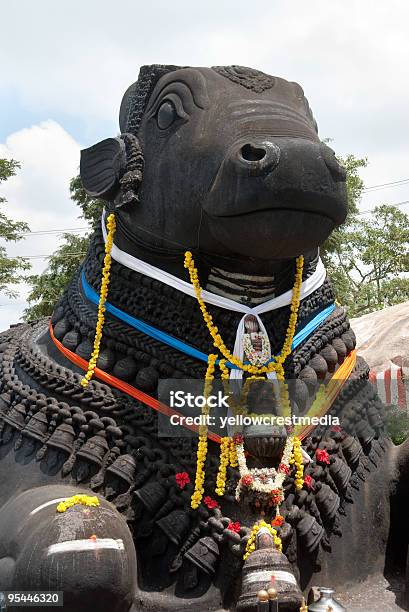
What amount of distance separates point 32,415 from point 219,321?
0.75 meters

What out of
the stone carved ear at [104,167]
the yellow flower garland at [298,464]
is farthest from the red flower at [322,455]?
the stone carved ear at [104,167]

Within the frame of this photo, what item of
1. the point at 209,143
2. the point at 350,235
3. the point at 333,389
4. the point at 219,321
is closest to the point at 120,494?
the point at 219,321

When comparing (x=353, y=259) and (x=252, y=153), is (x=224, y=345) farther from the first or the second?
(x=353, y=259)

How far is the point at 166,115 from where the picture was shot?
2.82 meters

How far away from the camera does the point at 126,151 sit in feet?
9.45

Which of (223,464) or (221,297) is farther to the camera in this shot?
(221,297)

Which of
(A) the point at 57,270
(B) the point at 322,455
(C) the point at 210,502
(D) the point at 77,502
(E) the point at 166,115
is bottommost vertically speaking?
(D) the point at 77,502

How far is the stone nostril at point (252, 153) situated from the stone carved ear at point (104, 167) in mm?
583

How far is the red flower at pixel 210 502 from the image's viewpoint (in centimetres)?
258

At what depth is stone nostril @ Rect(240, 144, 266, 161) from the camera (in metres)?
2.42

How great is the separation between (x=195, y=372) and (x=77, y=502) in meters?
0.64

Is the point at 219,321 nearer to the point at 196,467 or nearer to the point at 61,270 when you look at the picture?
the point at 196,467

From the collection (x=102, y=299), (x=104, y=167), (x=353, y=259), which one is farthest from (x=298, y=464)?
(x=353, y=259)

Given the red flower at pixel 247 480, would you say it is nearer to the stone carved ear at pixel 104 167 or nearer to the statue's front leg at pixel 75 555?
the statue's front leg at pixel 75 555
